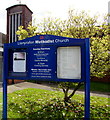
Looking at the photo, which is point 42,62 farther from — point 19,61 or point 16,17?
point 16,17

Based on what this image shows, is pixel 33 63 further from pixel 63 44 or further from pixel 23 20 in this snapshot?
pixel 23 20

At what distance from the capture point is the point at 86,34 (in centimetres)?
474

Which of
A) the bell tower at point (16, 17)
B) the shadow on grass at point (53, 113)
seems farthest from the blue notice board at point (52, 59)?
the bell tower at point (16, 17)

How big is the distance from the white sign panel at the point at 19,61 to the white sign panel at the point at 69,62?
97cm

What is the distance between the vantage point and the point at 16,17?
1513 centimetres

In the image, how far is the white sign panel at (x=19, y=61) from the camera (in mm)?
3474

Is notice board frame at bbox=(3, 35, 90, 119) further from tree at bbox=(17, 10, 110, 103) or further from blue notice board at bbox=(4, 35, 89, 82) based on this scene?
tree at bbox=(17, 10, 110, 103)

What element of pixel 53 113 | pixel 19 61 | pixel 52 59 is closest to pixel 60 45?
pixel 52 59

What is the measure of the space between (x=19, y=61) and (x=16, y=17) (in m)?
13.2

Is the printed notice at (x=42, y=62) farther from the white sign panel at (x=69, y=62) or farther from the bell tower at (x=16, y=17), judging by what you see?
the bell tower at (x=16, y=17)

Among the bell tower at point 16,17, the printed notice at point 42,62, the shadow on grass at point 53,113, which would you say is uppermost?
the bell tower at point 16,17

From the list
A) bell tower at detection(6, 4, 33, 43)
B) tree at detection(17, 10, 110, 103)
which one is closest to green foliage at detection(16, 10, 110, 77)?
tree at detection(17, 10, 110, 103)

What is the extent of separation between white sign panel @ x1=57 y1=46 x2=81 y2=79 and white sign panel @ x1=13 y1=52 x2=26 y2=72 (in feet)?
3.18

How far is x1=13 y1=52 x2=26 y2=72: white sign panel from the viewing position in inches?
137
